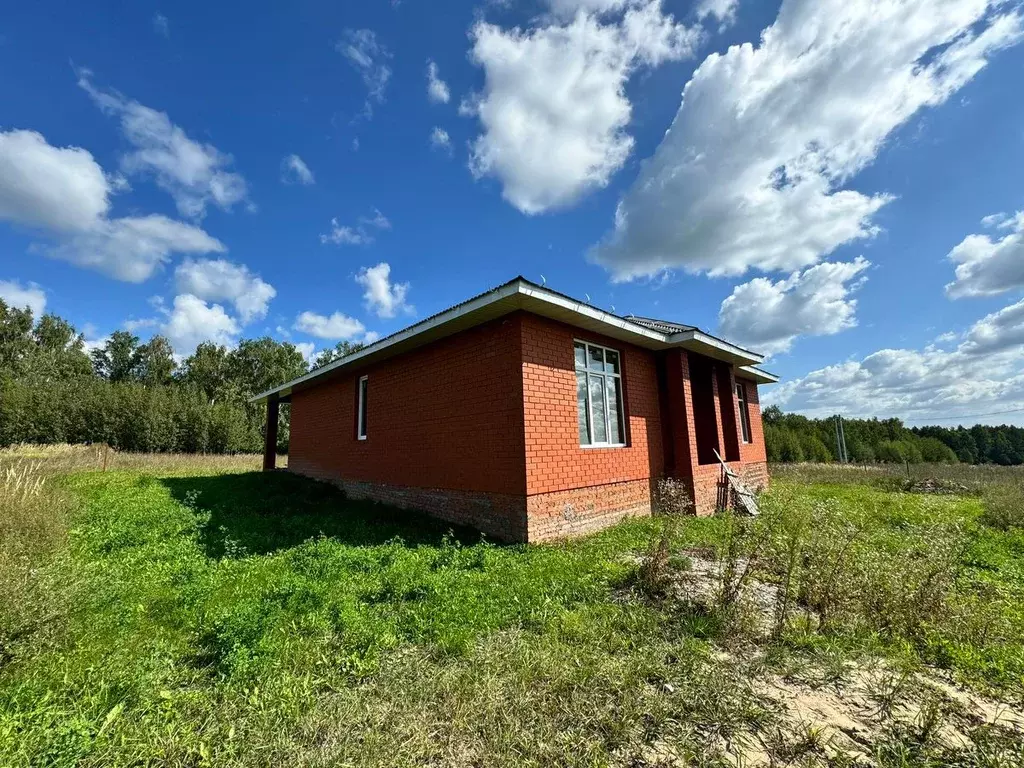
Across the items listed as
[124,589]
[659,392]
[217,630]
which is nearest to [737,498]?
[659,392]

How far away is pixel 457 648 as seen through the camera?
318cm

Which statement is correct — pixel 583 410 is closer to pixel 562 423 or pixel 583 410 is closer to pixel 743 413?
pixel 562 423

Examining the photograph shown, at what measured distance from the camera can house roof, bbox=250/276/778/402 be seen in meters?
5.87

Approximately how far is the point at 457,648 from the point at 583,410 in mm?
4635

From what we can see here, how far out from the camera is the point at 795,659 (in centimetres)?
298

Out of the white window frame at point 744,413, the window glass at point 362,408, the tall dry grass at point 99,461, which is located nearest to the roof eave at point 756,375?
the white window frame at point 744,413

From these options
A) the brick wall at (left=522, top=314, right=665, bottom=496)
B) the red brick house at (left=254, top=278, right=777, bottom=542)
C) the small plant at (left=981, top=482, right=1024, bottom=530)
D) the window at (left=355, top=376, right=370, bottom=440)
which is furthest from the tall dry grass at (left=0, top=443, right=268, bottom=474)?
the small plant at (left=981, top=482, right=1024, bottom=530)

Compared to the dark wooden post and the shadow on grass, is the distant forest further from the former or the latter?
the shadow on grass

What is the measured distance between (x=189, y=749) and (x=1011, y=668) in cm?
508

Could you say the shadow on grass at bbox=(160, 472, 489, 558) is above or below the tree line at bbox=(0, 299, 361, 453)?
below

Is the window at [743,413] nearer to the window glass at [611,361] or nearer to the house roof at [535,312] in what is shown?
the house roof at [535,312]

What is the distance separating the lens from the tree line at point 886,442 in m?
31.3

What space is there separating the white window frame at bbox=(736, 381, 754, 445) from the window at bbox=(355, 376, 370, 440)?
11.1 m

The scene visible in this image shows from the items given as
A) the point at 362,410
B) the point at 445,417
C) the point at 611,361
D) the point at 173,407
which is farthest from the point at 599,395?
the point at 173,407
